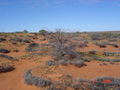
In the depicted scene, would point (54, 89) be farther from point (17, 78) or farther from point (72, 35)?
point (72, 35)

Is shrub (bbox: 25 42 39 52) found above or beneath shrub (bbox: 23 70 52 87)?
above

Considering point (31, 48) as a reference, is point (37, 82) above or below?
below

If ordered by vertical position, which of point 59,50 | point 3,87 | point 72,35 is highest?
point 72,35

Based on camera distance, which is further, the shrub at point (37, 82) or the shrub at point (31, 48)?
the shrub at point (31, 48)

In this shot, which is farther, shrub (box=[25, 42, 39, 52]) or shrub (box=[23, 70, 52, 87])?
shrub (box=[25, 42, 39, 52])

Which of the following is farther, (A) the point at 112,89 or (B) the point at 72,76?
(B) the point at 72,76

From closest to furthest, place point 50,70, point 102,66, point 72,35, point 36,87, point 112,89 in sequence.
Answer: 1. point 112,89
2. point 36,87
3. point 50,70
4. point 102,66
5. point 72,35

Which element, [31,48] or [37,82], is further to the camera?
[31,48]

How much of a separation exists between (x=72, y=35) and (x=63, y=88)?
8.22m

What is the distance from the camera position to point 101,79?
248 inches

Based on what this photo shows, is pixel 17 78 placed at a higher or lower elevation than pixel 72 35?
lower

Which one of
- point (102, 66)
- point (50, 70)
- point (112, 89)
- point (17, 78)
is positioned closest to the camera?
point (112, 89)

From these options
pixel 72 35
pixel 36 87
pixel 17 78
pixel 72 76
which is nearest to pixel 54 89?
pixel 36 87

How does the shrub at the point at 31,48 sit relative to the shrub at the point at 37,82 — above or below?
above
